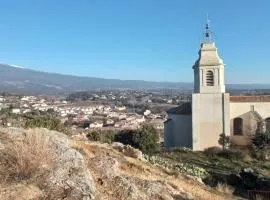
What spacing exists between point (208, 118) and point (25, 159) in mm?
30543

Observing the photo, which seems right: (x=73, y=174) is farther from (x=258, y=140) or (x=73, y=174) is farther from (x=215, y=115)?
(x=215, y=115)

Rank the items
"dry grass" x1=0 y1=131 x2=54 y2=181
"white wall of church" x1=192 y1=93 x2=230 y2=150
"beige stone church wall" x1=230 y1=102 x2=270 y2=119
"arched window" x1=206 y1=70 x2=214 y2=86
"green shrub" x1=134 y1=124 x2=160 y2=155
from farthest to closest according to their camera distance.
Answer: "beige stone church wall" x1=230 y1=102 x2=270 y2=119, "arched window" x1=206 y1=70 x2=214 y2=86, "white wall of church" x1=192 y1=93 x2=230 y2=150, "green shrub" x1=134 y1=124 x2=160 y2=155, "dry grass" x1=0 y1=131 x2=54 y2=181

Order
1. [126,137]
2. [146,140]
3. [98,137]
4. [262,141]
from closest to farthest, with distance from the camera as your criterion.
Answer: [98,137]
[146,140]
[262,141]
[126,137]

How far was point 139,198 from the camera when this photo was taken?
20.9 ft

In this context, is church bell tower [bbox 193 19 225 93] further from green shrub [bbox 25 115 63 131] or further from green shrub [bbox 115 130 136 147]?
green shrub [bbox 25 115 63 131]

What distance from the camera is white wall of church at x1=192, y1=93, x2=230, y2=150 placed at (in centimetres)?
3566

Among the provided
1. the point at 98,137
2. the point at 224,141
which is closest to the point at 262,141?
the point at 224,141

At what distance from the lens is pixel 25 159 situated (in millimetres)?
6133

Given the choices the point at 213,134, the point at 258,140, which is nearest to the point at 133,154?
the point at 258,140

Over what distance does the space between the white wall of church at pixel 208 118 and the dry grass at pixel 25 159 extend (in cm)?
2959

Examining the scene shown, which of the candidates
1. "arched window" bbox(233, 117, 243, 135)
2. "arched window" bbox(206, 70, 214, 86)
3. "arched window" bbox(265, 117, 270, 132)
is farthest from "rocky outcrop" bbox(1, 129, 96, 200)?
"arched window" bbox(233, 117, 243, 135)

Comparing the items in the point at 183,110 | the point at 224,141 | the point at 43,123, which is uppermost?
the point at 43,123

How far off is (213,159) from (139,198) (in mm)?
20920

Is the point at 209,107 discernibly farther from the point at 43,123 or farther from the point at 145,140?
the point at 43,123
